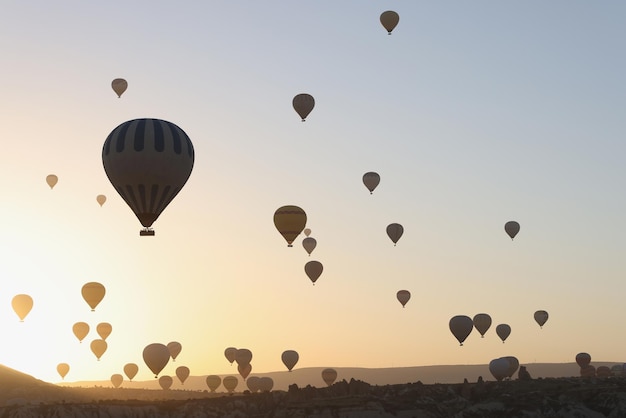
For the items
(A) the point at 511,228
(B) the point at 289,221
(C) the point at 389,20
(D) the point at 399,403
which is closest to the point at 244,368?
(D) the point at 399,403

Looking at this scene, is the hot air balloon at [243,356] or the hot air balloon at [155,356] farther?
the hot air balloon at [243,356]

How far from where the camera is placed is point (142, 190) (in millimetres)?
95812

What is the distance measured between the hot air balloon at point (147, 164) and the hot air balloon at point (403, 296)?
74792 millimetres

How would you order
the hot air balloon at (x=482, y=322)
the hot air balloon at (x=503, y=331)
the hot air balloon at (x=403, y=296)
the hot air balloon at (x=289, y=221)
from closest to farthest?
1. the hot air balloon at (x=289, y=221)
2. the hot air balloon at (x=403, y=296)
3. the hot air balloon at (x=482, y=322)
4. the hot air balloon at (x=503, y=331)

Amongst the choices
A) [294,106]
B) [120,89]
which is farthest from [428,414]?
[120,89]

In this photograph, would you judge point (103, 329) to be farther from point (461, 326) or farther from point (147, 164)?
point (147, 164)

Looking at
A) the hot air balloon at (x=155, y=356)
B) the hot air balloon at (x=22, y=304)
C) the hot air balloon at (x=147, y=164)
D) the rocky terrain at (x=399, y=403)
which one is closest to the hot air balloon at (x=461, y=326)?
the rocky terrain at (x=399, y=403)

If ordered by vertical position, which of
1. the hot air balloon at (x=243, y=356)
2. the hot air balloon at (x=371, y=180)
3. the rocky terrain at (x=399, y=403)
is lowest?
the rocky terrain at (x=399, y=403)

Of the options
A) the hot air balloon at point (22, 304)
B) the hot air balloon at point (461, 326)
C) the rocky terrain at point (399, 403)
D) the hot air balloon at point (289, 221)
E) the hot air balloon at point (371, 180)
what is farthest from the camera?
the hot air balloon at point (461, 326)

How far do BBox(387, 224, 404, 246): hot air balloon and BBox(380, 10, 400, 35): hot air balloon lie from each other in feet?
114

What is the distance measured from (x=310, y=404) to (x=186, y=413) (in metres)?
20.1

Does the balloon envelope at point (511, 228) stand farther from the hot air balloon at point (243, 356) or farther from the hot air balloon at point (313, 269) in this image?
the hot air balloon at point (243, 356)

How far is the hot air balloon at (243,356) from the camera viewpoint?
195125 millimetres

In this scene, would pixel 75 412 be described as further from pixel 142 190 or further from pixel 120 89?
pixel 142 190
